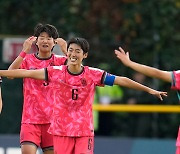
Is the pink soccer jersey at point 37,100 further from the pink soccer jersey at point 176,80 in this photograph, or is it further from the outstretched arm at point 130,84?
the pink soccer jersey at point 176,80

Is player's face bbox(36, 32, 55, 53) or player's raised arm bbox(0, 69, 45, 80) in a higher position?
player's face bbox(36, 32, 55, 53)

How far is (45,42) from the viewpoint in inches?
465

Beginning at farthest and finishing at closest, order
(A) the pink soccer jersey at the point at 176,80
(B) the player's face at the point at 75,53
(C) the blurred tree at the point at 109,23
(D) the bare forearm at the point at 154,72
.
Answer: (C) the blurred tree at the point at 109,23
(B) the player's face at the point at 75,53
(A) the pink soccer jersey at the point at 176,80
(D) the bare forearm at the point at 154,72

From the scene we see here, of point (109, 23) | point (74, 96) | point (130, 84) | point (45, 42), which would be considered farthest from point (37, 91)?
point (109, 23)

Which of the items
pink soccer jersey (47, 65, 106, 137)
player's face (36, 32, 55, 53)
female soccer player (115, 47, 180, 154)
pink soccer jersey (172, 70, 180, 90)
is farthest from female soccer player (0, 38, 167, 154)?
pink soccer jersey (172, 70, 180, 90)

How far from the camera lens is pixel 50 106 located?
1193 cm

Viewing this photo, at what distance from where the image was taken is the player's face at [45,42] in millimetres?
11828

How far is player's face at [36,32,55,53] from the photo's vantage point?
11828 mm

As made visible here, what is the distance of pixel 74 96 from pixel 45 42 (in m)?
Result: 0.98

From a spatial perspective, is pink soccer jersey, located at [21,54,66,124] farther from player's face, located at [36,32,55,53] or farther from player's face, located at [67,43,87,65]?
player's face, located at [67,43,87,65]

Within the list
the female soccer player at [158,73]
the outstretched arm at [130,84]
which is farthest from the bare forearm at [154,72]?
the outstretched arm at [130,84]

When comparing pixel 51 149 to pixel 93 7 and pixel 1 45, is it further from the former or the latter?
pixel 93 7

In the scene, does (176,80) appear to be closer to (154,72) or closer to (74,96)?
(154,72)

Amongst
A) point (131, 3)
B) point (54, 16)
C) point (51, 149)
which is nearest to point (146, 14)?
point (131, 3)
